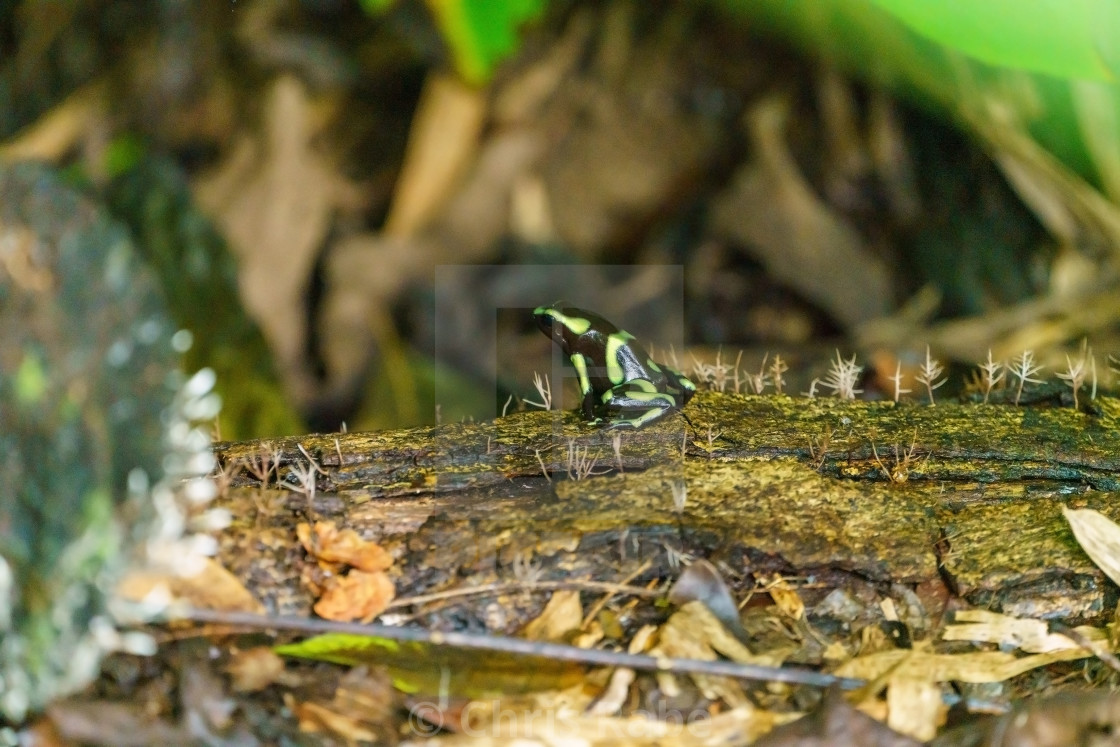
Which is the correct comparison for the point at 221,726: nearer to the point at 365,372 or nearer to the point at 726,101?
the point at 365,372

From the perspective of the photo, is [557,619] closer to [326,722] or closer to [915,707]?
[326,722]

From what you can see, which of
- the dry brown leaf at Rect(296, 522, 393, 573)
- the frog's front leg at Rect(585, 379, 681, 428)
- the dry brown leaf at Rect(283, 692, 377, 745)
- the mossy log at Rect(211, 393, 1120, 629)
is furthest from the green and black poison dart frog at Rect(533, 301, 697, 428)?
the dry brown leaf at Rect(283, 692, 377, 745)

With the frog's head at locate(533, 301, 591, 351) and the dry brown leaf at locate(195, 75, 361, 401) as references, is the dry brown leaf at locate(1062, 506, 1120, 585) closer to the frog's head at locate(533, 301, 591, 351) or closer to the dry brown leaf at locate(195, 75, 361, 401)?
the frog's head at locate(533, 301, 591, 351)

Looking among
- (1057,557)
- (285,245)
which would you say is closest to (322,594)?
(1057,557)

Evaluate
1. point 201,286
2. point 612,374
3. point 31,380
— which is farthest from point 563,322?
point 201,286

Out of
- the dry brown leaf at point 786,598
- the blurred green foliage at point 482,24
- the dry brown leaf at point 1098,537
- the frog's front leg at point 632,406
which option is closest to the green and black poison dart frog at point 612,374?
the frog's front leg at point 632,406

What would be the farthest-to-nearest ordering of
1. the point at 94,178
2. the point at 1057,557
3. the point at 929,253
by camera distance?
the point at 929,253 → the point at 94,178 → the point at 1057,557

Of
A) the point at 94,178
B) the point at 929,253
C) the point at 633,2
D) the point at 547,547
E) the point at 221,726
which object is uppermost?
the point at 633,2
